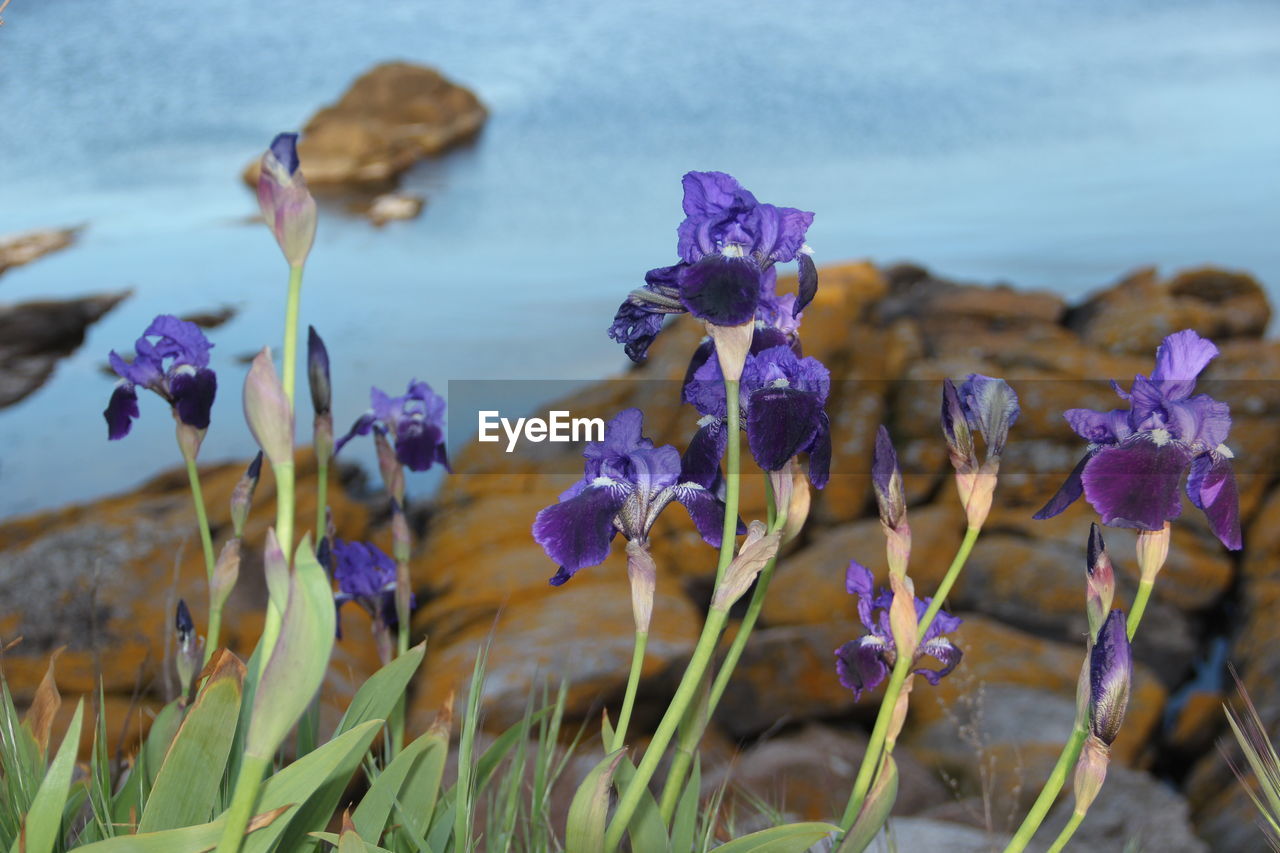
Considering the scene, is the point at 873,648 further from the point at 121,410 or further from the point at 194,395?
the point at 121,410

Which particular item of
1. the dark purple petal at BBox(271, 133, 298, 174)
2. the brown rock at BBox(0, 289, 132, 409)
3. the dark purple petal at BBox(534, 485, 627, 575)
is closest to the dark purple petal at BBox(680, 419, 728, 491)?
the dark purple petal at BBox(534, 485, 627, 575)

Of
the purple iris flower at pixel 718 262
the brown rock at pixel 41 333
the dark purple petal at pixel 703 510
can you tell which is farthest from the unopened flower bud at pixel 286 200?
the brown rock at pixel 41 333

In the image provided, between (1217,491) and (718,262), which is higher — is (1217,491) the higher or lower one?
the lower one

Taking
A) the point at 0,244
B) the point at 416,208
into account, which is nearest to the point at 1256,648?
the point at 416,208

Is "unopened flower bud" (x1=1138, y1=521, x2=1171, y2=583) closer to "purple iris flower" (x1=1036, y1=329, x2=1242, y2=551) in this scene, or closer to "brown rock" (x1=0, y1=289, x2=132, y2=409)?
"purple iris flower" (x1=1036, y1=329, x2=1242, y2=551)

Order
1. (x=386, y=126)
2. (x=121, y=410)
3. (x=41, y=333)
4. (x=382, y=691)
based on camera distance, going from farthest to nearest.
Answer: (x=386, y=126)
(x=41, y=333)
(x=121, y=410)
(x=382, y=691)

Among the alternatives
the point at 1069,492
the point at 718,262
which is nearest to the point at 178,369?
the point at 718,262

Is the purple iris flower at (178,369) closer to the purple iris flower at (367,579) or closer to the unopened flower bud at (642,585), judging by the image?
the purple iris flower at (367,579)
